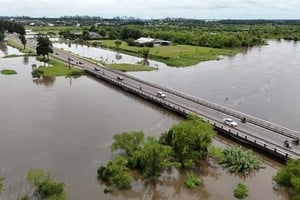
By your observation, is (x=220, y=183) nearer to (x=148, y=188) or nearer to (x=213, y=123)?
(x=148, y=188)

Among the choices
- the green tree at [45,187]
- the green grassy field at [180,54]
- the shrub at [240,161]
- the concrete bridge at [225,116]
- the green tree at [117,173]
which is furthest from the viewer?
the green grassy field at [180,54]

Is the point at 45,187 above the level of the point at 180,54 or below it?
Result: below

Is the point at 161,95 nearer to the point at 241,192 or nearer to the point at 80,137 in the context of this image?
the point at 80,137

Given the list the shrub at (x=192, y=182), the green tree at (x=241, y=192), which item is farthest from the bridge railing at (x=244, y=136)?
the shrub at (x=192, y=182)

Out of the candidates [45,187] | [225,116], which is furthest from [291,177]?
[45,187]

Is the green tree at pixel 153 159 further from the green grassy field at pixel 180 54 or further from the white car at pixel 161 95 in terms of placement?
the green grassy field at pixel 180 54

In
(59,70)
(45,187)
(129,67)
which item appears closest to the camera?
(45,187)

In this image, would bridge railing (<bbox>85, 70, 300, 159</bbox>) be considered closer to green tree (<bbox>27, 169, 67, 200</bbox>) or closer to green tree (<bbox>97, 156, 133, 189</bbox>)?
green tree (<bbox>97, 156, 133, 189</bbox>)
